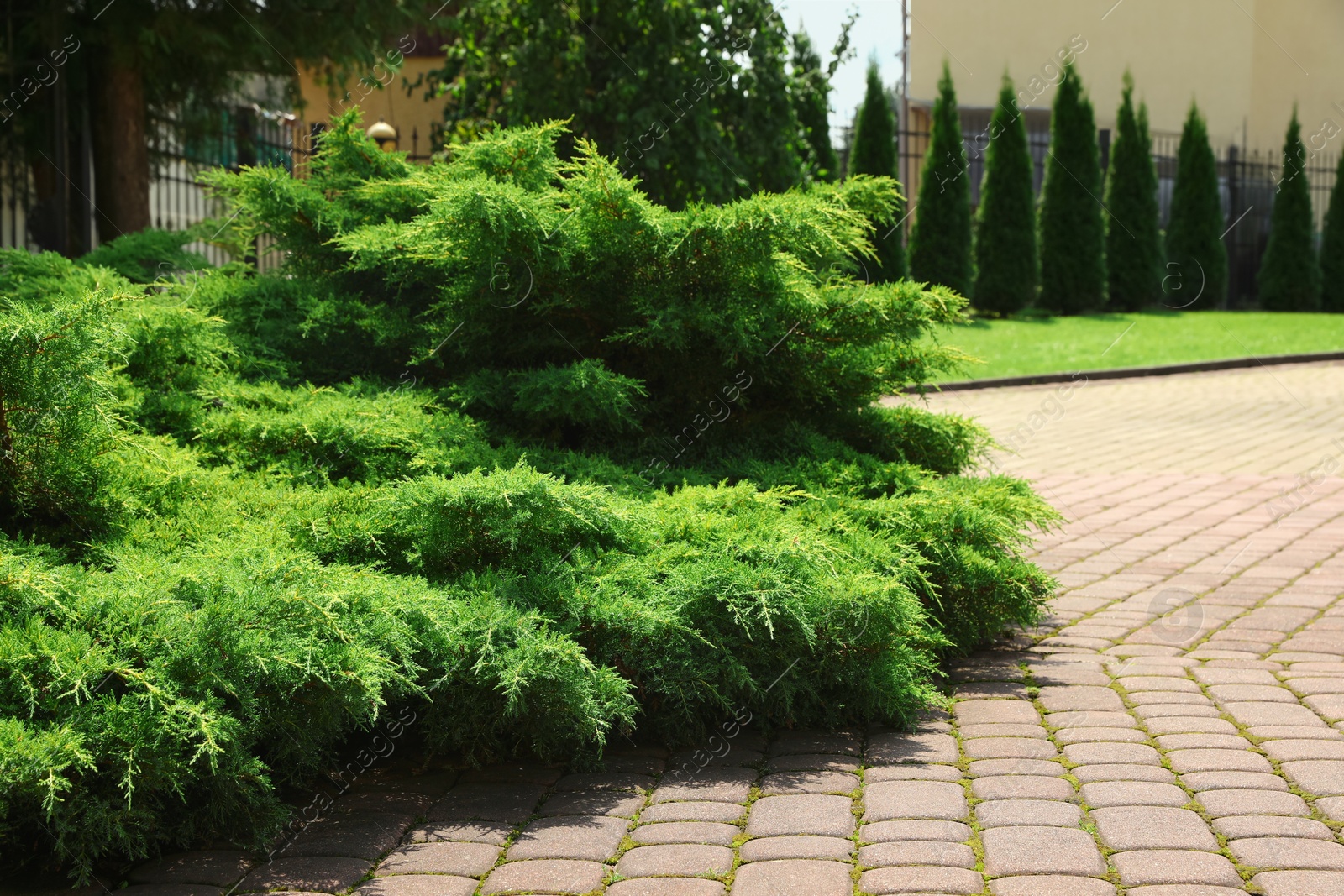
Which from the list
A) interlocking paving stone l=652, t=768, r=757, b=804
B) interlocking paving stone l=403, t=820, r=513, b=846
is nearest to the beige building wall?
interlocking paving stone l=652, t=768, r=757, b=804

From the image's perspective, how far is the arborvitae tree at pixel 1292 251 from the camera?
27156 millimetres

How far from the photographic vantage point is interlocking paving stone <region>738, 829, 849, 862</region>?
300 cm

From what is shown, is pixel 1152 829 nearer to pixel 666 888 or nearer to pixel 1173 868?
pixel 1173 868

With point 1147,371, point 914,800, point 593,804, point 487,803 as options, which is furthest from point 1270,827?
point 1147,371

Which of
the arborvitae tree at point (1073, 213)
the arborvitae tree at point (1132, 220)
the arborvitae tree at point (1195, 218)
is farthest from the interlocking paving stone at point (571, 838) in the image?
the arborvitae tree at point (1195, 218)

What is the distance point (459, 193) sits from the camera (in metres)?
4.51

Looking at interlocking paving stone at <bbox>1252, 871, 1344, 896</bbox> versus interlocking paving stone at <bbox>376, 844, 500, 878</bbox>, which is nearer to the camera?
interlocking paving stone at <bbox>1252, 871, 1344, 896</bbox>

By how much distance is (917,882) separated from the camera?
286cm

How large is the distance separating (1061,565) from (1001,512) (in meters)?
1.72

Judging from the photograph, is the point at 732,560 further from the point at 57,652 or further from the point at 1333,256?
the point at 1333,256

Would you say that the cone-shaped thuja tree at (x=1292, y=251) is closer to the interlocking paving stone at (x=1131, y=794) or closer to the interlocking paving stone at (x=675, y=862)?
the interlocking paving stone at (x=1131, y=794)

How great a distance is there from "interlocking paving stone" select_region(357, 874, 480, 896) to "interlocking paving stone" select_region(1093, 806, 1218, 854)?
5.14 feet

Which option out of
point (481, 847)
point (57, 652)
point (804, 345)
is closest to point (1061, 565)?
point (804, 345)

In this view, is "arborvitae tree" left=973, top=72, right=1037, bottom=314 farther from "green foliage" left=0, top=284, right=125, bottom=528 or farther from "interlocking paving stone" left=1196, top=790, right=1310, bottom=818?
"green foliage" left=0, top=284, right=125, bottom=528
